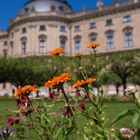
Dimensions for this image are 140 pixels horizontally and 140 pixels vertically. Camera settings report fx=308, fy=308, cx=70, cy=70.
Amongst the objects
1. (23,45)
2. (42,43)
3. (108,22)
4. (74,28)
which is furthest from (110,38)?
(23,45)

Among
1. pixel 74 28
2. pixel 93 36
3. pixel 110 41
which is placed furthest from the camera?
pixel 74 28

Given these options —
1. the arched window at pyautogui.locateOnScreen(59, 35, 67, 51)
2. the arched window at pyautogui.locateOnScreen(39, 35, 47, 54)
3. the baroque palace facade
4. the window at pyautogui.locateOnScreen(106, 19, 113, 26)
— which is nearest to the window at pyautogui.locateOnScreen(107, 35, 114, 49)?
the baroque palace facade

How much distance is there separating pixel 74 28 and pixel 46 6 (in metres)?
6.04

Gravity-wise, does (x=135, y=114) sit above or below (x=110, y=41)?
below

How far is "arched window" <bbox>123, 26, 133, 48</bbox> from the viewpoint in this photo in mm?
40031

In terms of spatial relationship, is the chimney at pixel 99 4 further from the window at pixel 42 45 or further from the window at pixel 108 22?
the window at pixel 42 45

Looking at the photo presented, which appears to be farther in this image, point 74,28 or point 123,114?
point 74,28

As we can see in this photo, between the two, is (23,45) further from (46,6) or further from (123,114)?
(123,114)

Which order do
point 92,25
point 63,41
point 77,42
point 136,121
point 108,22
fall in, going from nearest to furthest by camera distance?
point 136,121 → point 108,22 → point 92,25 → point 63,41 → point 77,42

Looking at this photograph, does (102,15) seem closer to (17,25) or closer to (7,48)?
(17,25)

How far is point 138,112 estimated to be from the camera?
6.56 ft

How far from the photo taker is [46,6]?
154 ft

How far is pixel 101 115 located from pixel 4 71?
3256 cm

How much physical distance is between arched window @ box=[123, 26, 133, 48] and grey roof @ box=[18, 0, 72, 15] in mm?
10851
